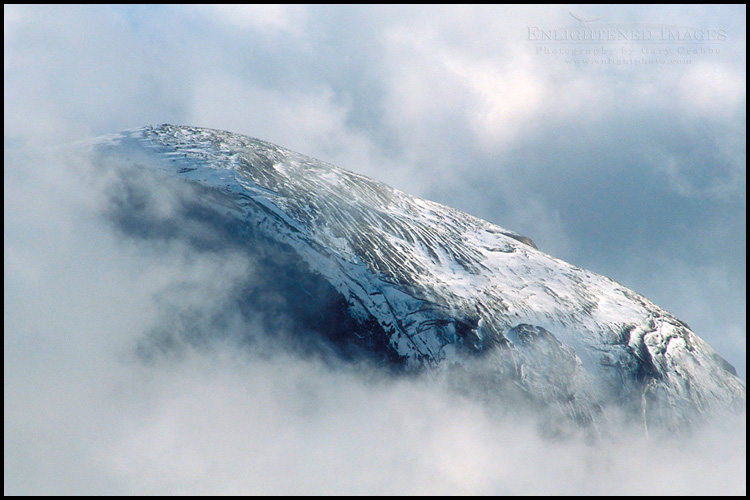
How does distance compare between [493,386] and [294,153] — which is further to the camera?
[294,153]

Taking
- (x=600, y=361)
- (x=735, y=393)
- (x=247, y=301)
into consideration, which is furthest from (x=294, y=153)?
(x=735, y=393)

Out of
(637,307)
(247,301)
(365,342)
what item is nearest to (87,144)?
(247,301)

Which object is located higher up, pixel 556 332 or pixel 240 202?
pixel 240 202

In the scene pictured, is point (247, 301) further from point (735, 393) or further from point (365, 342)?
point (735, 393)

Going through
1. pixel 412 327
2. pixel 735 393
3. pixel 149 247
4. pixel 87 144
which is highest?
pixel 87 144

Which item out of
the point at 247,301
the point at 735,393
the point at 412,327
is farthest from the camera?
the point at 735,393

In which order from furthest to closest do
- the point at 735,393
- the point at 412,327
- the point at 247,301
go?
the point at 735,393 < the point at 247,301 < the point at 412,327
